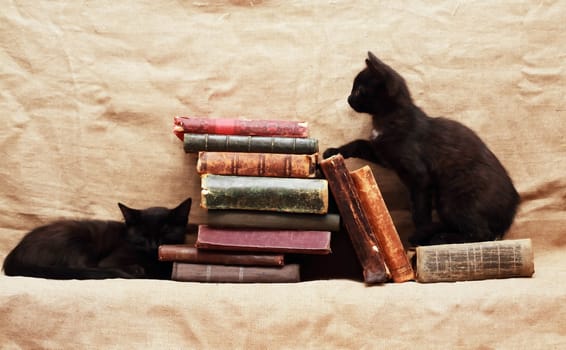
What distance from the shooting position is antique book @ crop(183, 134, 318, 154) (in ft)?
6.09

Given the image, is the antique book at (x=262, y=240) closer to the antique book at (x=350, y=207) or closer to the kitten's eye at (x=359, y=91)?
the antique book at (x=350, y=207)

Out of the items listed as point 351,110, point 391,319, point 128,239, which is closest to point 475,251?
point 391,319

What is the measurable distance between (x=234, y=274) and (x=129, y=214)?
42 cm

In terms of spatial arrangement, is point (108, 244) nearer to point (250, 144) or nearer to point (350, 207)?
point (250, 144)

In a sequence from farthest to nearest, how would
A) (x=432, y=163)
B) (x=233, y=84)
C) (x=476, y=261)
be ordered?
(x=233, y=84), (x=432, y=163), (x=476, y=261)

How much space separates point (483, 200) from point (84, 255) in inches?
46.9

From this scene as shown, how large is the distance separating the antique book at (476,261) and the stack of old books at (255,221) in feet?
0.91

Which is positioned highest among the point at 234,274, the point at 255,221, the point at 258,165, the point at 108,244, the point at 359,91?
the point at 359,91

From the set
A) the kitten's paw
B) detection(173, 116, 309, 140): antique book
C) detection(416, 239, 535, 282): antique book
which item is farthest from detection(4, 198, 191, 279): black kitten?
detection(416, 239, 535, 282): antique book

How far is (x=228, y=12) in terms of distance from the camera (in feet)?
7.03

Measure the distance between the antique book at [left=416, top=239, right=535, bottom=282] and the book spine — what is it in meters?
0.51

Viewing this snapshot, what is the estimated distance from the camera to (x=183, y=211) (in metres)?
1.96

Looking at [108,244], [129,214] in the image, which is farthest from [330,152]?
[108,244]

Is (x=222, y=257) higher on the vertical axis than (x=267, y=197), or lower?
lower
